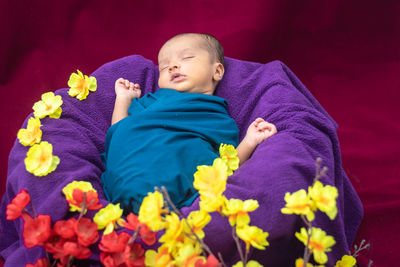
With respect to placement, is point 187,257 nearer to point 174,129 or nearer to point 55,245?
point 55,245

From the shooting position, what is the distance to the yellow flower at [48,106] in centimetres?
123

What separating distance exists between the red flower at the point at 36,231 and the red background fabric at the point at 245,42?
1.11 m

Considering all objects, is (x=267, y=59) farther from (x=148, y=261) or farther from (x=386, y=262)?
(x=148, y=261)

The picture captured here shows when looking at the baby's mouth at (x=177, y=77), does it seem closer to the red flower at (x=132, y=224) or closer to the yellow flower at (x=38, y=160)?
the yellow flower at (x=38, y=160)

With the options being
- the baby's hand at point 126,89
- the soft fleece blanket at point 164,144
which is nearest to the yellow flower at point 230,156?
the soft fleece blanket at point 164,144

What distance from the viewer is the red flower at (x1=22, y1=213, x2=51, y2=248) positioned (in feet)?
2.54

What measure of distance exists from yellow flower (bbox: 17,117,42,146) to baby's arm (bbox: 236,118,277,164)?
52 centimetres

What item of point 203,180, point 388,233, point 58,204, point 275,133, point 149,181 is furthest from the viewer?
point 388,233

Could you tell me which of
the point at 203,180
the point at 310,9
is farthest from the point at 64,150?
the point at 310,9

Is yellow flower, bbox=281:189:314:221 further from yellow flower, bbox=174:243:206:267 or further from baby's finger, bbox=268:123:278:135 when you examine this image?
baby's finger, bbox=268:123:278:135

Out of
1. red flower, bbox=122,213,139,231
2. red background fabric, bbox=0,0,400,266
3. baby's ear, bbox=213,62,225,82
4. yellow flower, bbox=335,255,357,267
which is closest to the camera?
red flower, bbox=122,213,139,231

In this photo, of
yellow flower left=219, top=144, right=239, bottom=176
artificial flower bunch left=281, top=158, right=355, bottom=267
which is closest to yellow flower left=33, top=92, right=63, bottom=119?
yellow flower left=219, top=144, right=239, bottom=176

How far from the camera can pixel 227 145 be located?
123cm

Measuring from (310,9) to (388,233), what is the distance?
1063 mm
